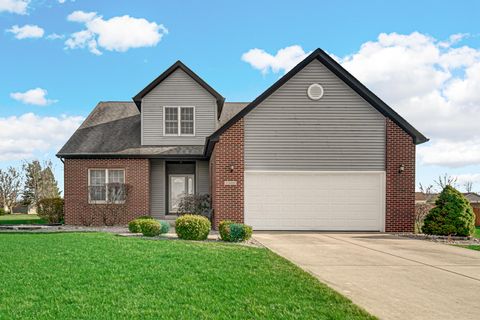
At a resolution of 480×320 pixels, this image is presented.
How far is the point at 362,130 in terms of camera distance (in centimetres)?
1571

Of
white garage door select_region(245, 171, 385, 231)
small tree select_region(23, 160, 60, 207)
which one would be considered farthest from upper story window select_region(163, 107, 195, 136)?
small tree select_region(23, 160, 60, 207)

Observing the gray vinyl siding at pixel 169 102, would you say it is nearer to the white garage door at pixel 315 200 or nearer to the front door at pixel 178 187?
the front door at pixel 178 187

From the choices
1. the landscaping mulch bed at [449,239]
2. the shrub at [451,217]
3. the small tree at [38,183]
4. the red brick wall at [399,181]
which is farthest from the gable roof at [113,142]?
the small tree at [38,183]

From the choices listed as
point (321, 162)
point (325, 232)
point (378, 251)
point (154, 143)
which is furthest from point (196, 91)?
point (378, 251)

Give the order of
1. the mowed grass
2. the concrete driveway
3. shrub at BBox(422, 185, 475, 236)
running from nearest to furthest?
the mowed grass
the concrete driveway
shrub at BBox(422, 185, 475, 236)

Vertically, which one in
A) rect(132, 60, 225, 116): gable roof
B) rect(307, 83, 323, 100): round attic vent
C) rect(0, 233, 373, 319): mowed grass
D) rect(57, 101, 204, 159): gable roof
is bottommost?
rect(0, 233, 373, 319): mowed grass

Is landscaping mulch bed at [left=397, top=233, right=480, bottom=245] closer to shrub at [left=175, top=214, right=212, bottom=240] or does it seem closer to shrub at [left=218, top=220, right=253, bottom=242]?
shrub at [left=218, top=220, right=253, bottom=242]

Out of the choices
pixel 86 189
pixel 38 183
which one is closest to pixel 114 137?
pixel 86 189

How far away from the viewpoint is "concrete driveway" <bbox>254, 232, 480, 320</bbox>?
18.4 ft

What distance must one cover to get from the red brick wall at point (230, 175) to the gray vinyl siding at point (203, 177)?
16.1ft

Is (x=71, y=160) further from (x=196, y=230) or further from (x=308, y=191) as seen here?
(x=308, y=191)

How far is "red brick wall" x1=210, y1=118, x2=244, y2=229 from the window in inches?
212

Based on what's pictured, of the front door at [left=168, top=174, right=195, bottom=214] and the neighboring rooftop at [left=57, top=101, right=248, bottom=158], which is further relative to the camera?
the front door at [left=168, top=174, right=195, bottom=214]

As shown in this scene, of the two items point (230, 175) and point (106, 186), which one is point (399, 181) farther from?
point (106, 186)
